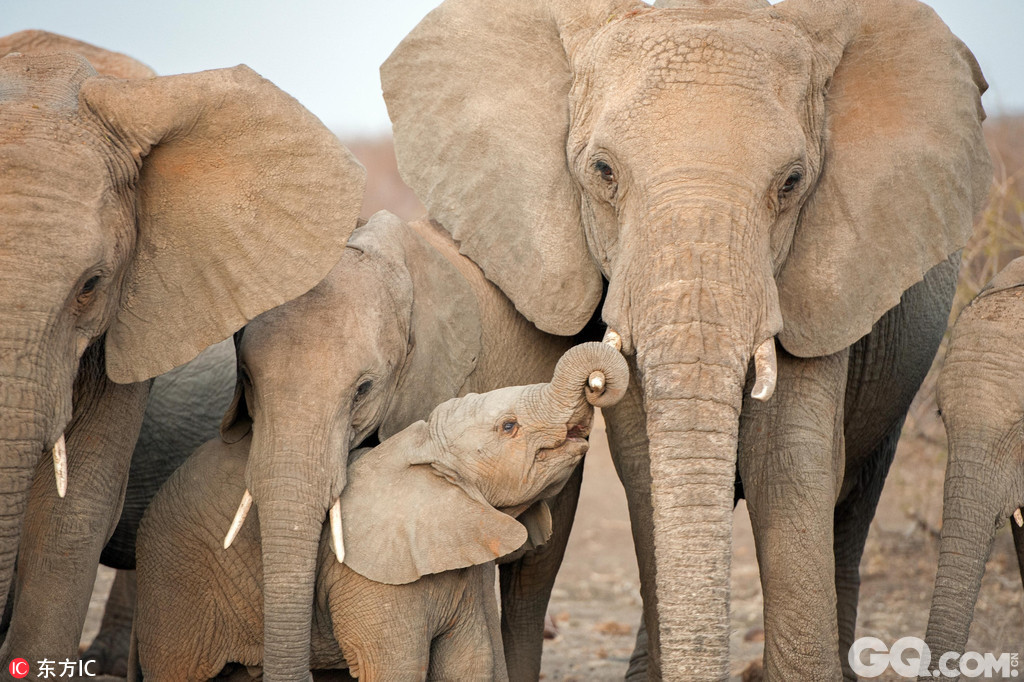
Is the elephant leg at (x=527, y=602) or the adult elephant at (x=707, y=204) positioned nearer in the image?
the adult elephant at (x=707, y=204)

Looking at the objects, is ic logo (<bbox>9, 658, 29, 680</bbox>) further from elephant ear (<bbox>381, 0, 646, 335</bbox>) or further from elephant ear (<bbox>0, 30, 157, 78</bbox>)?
elephant ear (<bbox>0, 30, 157, 78</bbox>)

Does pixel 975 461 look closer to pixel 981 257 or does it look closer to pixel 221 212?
pixel 221 212

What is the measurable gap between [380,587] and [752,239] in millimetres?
1452

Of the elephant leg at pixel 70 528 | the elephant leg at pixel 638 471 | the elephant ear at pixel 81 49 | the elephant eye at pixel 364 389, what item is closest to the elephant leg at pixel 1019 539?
the elephant leg at pixel 638 471

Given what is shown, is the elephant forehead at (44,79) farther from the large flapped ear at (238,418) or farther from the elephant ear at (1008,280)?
the elephant ear at (1008,280)

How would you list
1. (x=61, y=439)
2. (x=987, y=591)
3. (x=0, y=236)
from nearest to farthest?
(x=0, y=236)
(x=61, y=439)
(x=987, y=591)

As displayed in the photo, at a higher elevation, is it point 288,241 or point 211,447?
point 288,241

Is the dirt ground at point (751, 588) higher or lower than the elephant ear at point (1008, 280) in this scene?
lower

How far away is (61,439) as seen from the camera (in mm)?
3703

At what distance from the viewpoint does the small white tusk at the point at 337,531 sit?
3.98 m

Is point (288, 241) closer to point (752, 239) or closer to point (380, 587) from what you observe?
point (380, 587)

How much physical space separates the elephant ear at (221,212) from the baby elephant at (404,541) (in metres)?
0.48

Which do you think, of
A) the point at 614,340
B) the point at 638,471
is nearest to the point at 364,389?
the point at 614,340

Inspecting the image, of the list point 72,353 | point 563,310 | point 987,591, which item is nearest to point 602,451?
point 987,591
